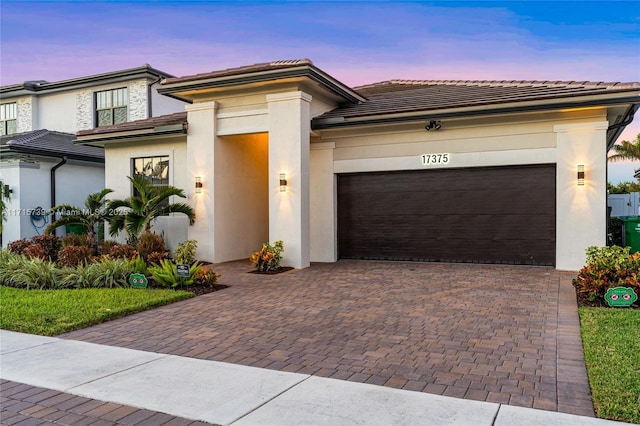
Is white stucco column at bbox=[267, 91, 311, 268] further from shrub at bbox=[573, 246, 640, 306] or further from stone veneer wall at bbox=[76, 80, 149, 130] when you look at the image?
stone veneer wall at bbox=[76, 80, 149, 130]

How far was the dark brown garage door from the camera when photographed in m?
12.0

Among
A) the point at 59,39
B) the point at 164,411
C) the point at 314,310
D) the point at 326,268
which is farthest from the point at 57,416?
the point at 59,39

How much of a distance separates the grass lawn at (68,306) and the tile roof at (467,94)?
696 centimetres

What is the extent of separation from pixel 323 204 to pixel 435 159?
3.40 metres

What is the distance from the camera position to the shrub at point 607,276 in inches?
298

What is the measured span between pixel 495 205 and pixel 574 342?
7.09 metres

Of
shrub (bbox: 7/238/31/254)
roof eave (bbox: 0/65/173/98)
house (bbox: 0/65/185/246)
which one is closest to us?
shrub (bbox: 7/238/31/254)

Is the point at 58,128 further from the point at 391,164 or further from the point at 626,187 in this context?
the point at 626,187

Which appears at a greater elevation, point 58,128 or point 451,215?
point 58,128

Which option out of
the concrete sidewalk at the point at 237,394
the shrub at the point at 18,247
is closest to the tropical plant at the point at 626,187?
the shrub at the point at 18,247

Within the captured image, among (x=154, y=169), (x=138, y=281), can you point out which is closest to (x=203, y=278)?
(x=138, y=281)

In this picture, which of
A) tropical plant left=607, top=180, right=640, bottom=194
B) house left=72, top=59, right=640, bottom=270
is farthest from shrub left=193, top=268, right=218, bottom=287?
tropical plant left=607, top=180, right=640, bottom=194

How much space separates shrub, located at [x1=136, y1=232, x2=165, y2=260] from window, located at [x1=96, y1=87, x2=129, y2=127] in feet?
30.3

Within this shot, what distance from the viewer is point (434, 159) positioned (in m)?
12.9
